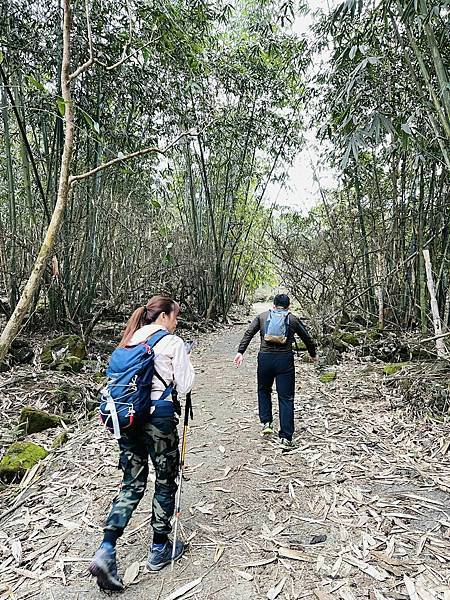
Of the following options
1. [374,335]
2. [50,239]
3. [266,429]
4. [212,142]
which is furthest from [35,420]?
[212,142]

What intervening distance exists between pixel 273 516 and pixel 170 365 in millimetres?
1159

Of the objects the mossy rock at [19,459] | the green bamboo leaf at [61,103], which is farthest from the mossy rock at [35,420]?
the green bamboo leaf at [61,103]

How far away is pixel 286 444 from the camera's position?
3689 millimetres

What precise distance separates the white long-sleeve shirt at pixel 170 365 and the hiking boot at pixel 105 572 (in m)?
0.68

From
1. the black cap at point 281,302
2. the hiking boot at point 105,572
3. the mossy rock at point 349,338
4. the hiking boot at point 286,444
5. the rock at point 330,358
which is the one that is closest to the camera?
the hiking boot at point 105,572

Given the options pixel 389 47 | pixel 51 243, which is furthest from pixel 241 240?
pixel 51 243

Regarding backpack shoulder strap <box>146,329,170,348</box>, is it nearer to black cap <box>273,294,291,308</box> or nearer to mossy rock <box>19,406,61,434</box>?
black cap <box>273,294,291,308</box>

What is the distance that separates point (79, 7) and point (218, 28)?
397 cm

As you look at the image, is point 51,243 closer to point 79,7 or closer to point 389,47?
point 79,7

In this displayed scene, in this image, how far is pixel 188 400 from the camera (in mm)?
2529

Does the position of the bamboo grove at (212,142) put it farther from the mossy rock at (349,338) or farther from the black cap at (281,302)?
the black cap at (281,302)

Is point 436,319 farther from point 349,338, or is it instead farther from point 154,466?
point 154,466

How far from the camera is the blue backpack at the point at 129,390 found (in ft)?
6.79

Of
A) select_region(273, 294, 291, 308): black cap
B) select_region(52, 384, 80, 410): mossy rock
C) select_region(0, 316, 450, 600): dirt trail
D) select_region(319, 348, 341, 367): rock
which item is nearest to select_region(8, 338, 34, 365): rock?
Result: select_region(52, 384, 80, 410): mossy rock
